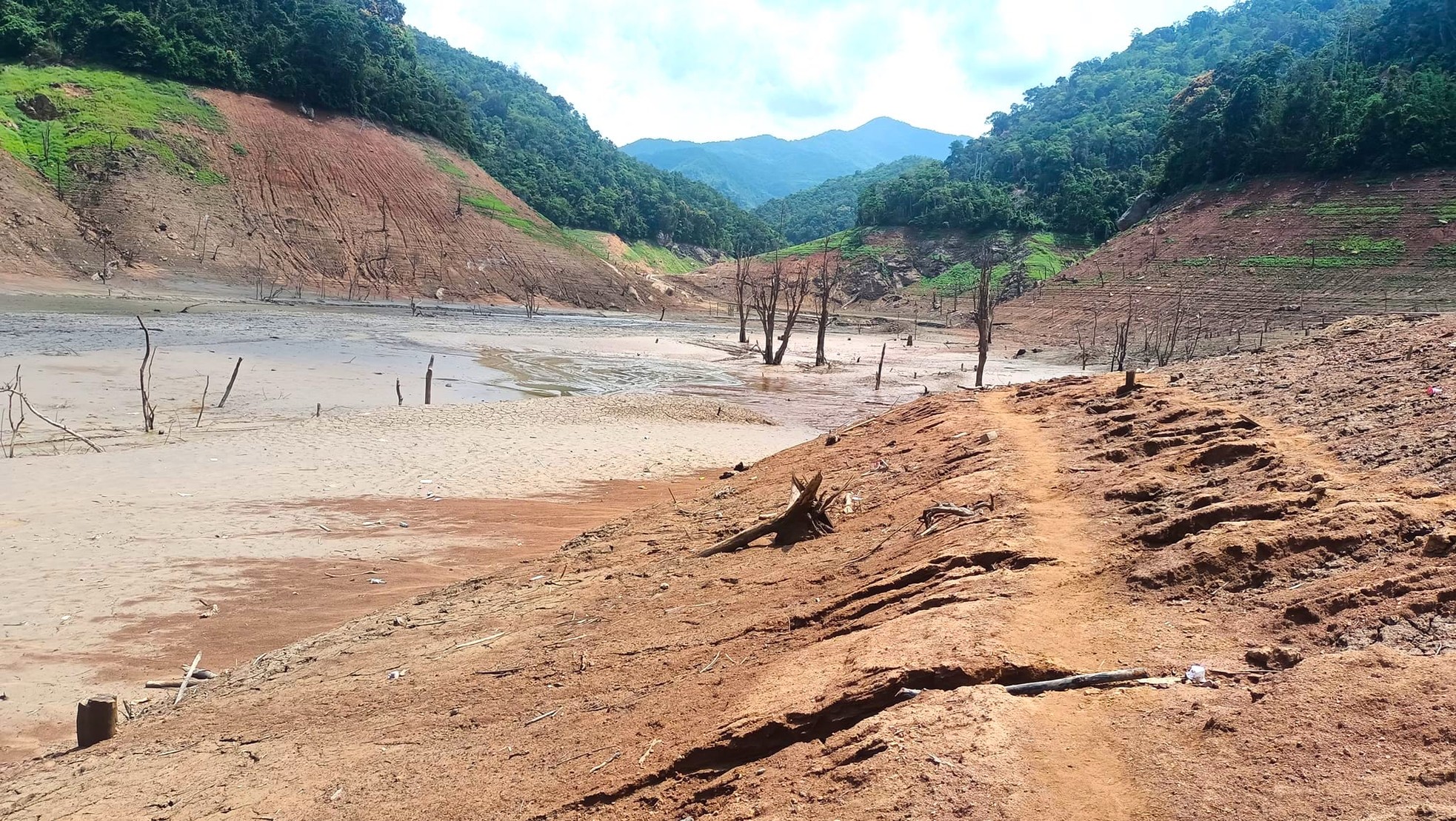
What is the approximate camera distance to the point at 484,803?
12.7ft

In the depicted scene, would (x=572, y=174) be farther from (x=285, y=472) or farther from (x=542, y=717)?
(x=542, y=717)

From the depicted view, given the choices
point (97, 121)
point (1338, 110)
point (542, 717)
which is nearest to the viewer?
point (542, 717)

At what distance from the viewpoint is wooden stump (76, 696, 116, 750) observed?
17.3 ft

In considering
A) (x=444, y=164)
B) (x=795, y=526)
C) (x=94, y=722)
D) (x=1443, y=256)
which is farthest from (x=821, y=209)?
(x=94, y=722)

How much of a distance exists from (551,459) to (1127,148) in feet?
291

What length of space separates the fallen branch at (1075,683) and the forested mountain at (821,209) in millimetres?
120121

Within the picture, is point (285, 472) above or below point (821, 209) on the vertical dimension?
below

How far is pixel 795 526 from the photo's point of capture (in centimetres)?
711

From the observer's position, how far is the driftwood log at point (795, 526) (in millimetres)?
7016

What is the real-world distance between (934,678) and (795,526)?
3.61 m

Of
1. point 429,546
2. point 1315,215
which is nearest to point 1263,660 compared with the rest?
point 429,546

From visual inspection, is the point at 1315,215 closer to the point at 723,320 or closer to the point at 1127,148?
the point at 723,320

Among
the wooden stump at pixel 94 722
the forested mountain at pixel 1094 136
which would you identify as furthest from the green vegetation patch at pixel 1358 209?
the wooden stump at pixel 94 722

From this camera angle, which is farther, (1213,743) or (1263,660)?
(1263,660)
